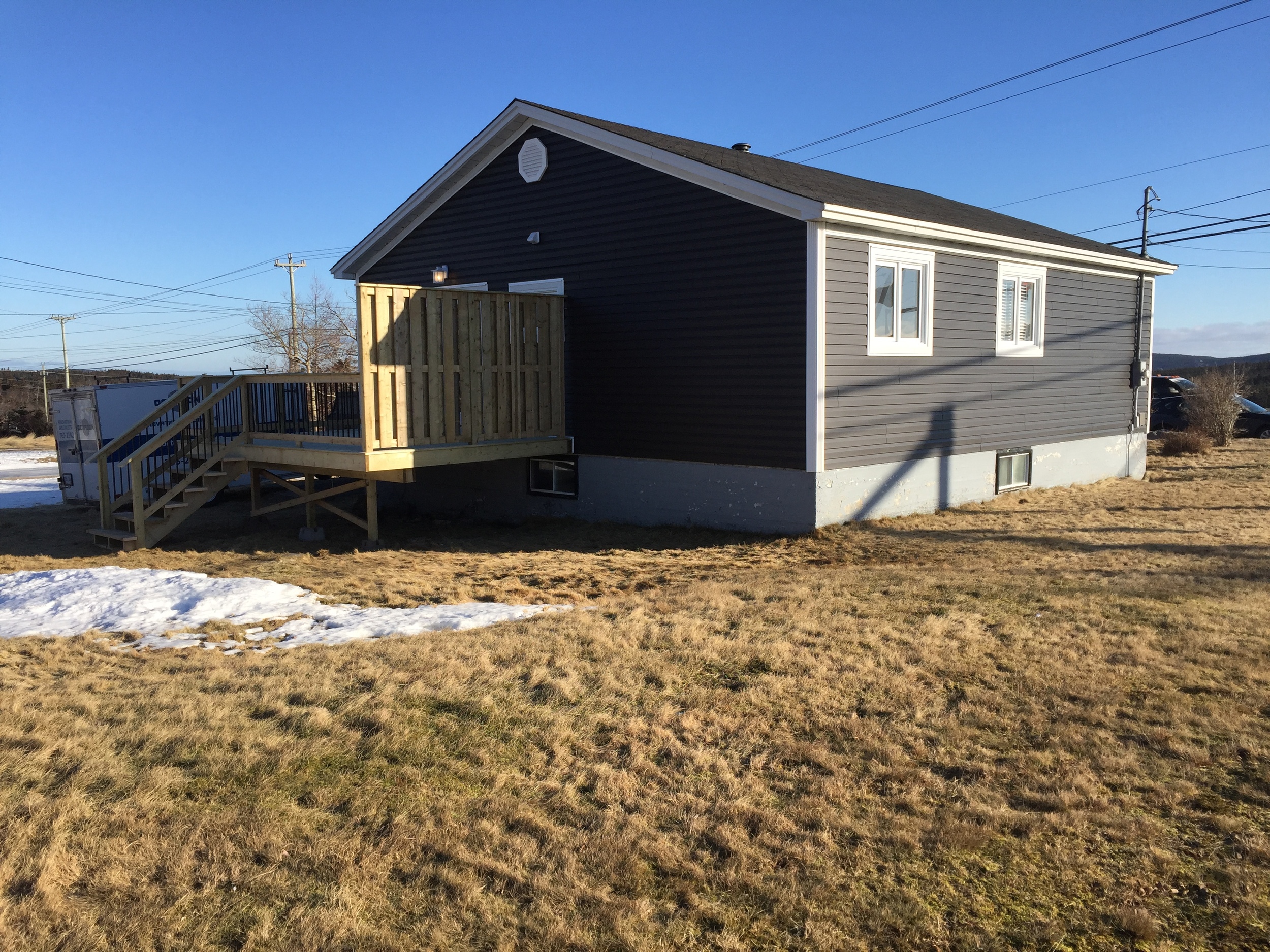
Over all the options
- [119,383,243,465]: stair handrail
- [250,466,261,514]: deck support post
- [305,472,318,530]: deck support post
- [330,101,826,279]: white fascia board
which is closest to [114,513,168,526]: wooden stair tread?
[119,383,243,465]: stair handrail

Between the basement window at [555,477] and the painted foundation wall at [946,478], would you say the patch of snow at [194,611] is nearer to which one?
the painted foundation wall at [946,478]

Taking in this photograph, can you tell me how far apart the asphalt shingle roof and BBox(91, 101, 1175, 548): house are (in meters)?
0.13

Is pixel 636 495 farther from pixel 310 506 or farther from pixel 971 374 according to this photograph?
pixel 971 374

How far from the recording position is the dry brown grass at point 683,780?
125 inches

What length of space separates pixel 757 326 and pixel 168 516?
8.00 metres

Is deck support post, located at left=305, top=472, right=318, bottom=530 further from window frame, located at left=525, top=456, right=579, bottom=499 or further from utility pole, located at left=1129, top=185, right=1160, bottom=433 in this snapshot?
utility pole, located at left=1129, top=185, right=1160, bottom=433

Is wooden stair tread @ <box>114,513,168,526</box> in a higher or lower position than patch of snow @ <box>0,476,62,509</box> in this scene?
higher

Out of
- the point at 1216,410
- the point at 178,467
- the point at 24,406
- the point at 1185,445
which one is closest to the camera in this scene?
the point at 178,467

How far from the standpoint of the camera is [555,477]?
14.0 meters

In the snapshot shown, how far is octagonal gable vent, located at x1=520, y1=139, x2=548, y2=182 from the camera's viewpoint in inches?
529

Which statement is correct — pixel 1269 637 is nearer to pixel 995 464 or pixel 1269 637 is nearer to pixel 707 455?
pixel 707 455

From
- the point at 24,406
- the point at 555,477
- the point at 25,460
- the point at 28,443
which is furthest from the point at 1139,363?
the point at 24,406

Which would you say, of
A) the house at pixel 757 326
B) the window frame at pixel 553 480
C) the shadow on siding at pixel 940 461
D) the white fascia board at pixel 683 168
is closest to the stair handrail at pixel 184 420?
the house at pixel 757 326

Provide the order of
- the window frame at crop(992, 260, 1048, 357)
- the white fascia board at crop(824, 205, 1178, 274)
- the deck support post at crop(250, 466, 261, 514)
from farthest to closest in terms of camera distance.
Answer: the window frame at crop(992, 260, 1048, 357) → the deck support post at crop(250, 466, 261, 514) → the white fascia board at crop(824, 205, 1178, 274)
